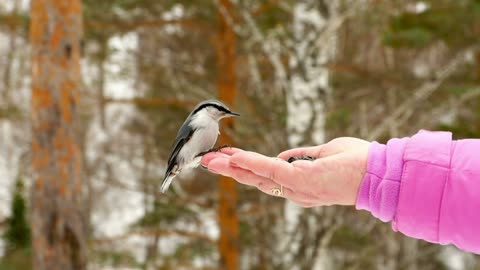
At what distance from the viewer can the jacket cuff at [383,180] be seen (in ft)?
3.98

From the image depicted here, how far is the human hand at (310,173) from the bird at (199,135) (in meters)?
0.25

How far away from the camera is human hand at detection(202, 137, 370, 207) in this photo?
4.23 ft

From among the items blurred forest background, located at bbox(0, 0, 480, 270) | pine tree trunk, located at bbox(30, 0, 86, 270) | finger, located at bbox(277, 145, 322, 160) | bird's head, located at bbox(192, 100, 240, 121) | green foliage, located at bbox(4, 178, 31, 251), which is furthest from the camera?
green foliage, located at bbox(4, 178, 31, 251)

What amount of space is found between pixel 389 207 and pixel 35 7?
4624mm

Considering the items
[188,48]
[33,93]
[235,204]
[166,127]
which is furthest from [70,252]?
[188,48]

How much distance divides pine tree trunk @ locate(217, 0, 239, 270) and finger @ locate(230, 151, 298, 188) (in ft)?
14.0

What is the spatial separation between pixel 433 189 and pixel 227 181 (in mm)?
5472

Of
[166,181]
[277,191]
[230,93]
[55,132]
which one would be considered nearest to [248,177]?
[277,191]

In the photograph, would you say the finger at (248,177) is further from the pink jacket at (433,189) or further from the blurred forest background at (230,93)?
the blurred forest background at (230,93)

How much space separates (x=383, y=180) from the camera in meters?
1.24

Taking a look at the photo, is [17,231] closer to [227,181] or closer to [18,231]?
[18,231]

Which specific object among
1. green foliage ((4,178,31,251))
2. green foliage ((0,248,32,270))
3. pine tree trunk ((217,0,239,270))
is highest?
Result: pine tree trunk ((217,0,239,270))

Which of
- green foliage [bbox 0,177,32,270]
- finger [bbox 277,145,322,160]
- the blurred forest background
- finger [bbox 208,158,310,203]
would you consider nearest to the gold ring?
finger [bbox 208,158,310,203]

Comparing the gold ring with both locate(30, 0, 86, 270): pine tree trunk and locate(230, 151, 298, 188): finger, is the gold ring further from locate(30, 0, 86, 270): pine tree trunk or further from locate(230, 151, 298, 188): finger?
locate(30, 0, 86, 270): pine tree trunk
